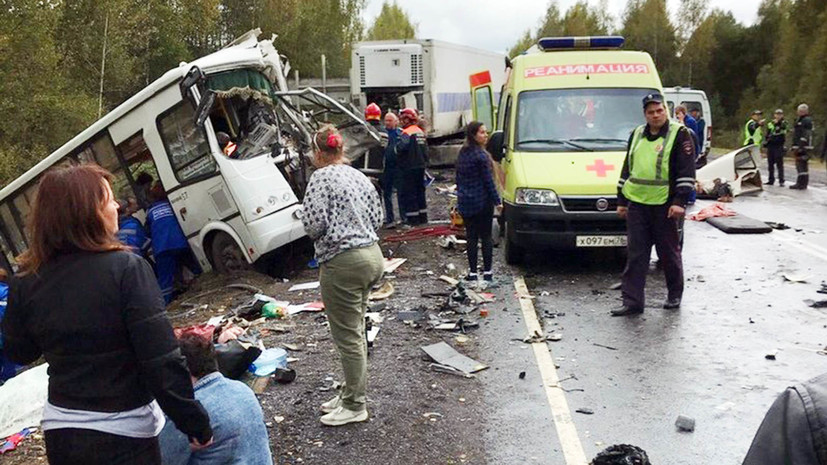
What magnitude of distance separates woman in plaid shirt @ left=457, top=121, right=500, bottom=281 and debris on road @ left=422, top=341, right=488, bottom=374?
2.18 metres

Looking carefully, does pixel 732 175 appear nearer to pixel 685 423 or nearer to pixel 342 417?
pixel 685 423

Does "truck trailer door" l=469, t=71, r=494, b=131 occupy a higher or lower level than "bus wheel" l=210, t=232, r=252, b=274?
higher

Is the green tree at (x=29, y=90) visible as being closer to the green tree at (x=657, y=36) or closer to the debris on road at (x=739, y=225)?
the debris on road at (x=739, y=225)

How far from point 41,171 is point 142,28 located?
15.0 meters

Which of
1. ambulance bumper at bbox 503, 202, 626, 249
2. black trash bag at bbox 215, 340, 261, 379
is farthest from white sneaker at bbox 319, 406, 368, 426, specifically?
ambulance bumper at bbox 503, 202, 626, 249

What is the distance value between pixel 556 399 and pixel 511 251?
13.4 feet

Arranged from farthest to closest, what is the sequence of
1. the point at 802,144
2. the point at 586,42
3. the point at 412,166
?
the point at 802,144 < the point at 412,166 < the point at 586,42

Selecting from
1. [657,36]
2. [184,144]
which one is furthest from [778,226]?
[657,36]

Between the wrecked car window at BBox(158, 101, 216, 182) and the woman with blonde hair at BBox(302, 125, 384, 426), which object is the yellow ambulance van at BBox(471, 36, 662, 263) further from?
the woman with blonde hair at BBox(302, 125, 384, 426)

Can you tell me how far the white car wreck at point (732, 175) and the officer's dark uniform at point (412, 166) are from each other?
6613 millimetres

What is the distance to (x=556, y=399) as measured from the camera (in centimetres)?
512

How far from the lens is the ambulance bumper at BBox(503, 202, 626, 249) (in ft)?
27.1

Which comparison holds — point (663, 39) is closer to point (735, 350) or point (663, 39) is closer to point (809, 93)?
point (809, 93)

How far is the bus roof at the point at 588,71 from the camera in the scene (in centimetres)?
921
